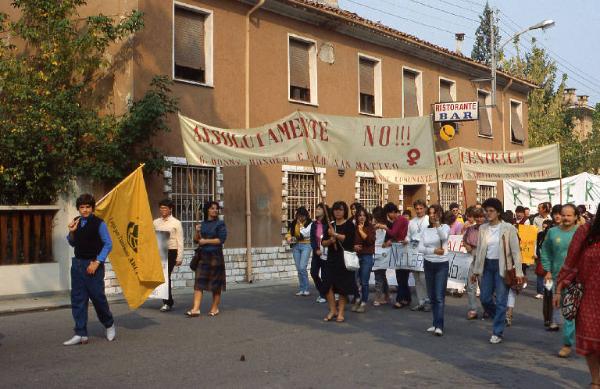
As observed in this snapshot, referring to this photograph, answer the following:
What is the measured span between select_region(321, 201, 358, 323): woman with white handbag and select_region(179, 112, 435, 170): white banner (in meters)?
0.89

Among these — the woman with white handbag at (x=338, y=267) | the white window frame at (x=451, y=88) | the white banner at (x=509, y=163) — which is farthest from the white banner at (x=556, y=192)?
the woman with white handbag at (x=338, y=267)

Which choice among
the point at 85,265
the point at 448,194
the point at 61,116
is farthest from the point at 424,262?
the point at 448,194

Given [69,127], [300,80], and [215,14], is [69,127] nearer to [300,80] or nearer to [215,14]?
[215,14]

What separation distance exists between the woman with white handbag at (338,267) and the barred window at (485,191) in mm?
18293

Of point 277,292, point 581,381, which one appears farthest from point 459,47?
point 581,381

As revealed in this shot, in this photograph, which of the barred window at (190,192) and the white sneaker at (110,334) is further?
the barred window at (190,192)

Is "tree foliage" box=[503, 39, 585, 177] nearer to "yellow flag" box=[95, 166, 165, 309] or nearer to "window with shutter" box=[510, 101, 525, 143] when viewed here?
"window with shutter" box=[510, 101, 525, 143]

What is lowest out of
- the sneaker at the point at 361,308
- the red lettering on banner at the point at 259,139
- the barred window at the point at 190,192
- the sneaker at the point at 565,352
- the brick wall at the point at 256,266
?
the sneaker at the point at 565,352

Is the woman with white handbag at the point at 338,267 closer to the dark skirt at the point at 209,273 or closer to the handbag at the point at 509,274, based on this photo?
the dark skirt at the point at 209,273

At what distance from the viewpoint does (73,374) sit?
746 cm

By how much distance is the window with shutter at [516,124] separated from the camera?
1237 inches

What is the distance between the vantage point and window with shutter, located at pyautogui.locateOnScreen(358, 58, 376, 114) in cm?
2292

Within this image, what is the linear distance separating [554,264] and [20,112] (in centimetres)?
1078

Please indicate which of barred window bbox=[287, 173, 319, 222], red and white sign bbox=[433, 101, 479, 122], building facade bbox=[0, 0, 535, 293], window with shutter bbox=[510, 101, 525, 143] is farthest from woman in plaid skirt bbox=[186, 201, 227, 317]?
window with shutter bbox=[510, 101, 525, 143]
